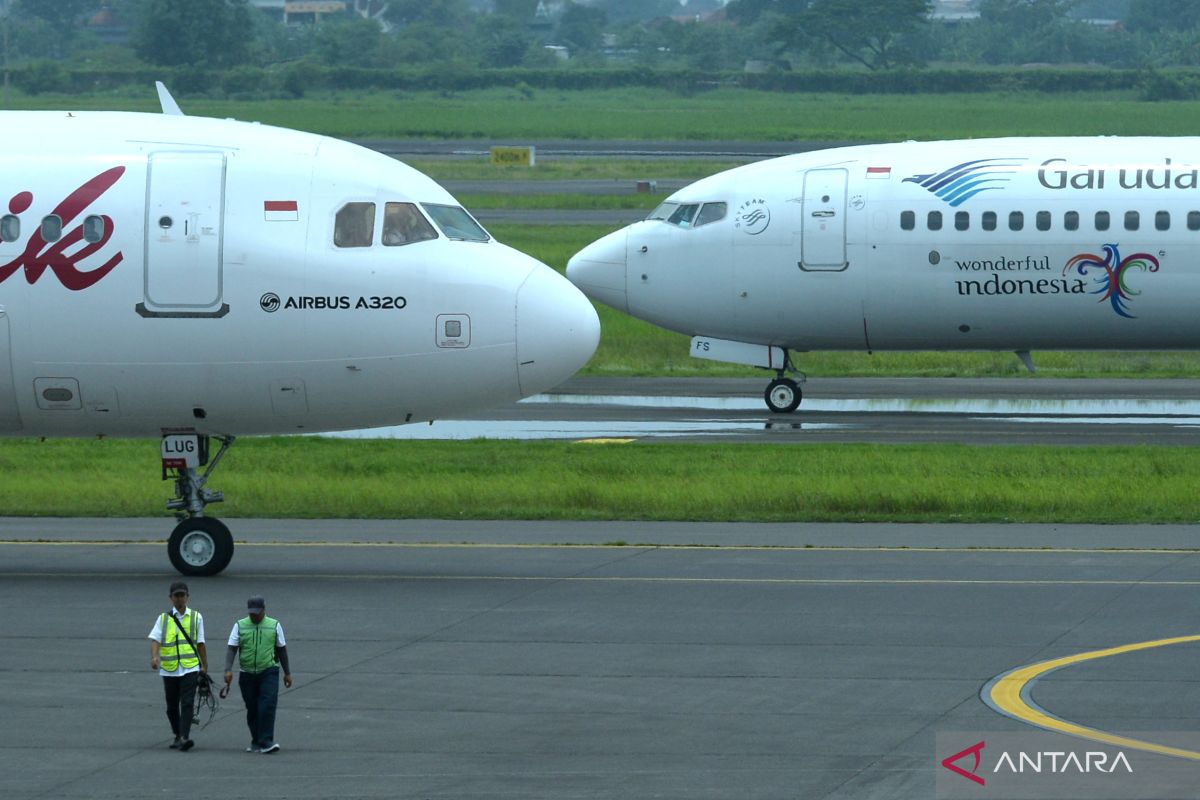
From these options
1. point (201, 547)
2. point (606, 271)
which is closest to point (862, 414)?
point (606, 271)

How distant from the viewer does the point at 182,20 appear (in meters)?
158

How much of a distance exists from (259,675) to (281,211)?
864 cm

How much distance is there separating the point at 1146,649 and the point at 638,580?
677 centimetres

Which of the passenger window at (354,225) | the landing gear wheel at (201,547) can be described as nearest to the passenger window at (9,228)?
the passenger window at (354,225)

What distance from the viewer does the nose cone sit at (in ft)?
141

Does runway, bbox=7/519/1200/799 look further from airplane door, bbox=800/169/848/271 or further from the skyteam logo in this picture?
the skyteam logo

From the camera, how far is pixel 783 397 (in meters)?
42.1

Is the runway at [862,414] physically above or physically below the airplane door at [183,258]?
below

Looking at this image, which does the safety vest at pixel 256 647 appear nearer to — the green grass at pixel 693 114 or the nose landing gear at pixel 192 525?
the nose landing gear at pixel 192 525

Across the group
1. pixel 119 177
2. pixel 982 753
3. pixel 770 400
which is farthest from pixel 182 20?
pixel 982 753

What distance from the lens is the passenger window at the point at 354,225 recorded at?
24.5m

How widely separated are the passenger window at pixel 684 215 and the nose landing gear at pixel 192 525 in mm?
19060

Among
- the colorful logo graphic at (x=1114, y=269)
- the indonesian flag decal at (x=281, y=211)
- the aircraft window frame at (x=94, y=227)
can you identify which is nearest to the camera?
the aircraft window frame at (x=94, y=227)

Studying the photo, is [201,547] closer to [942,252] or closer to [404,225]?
[404,225]
